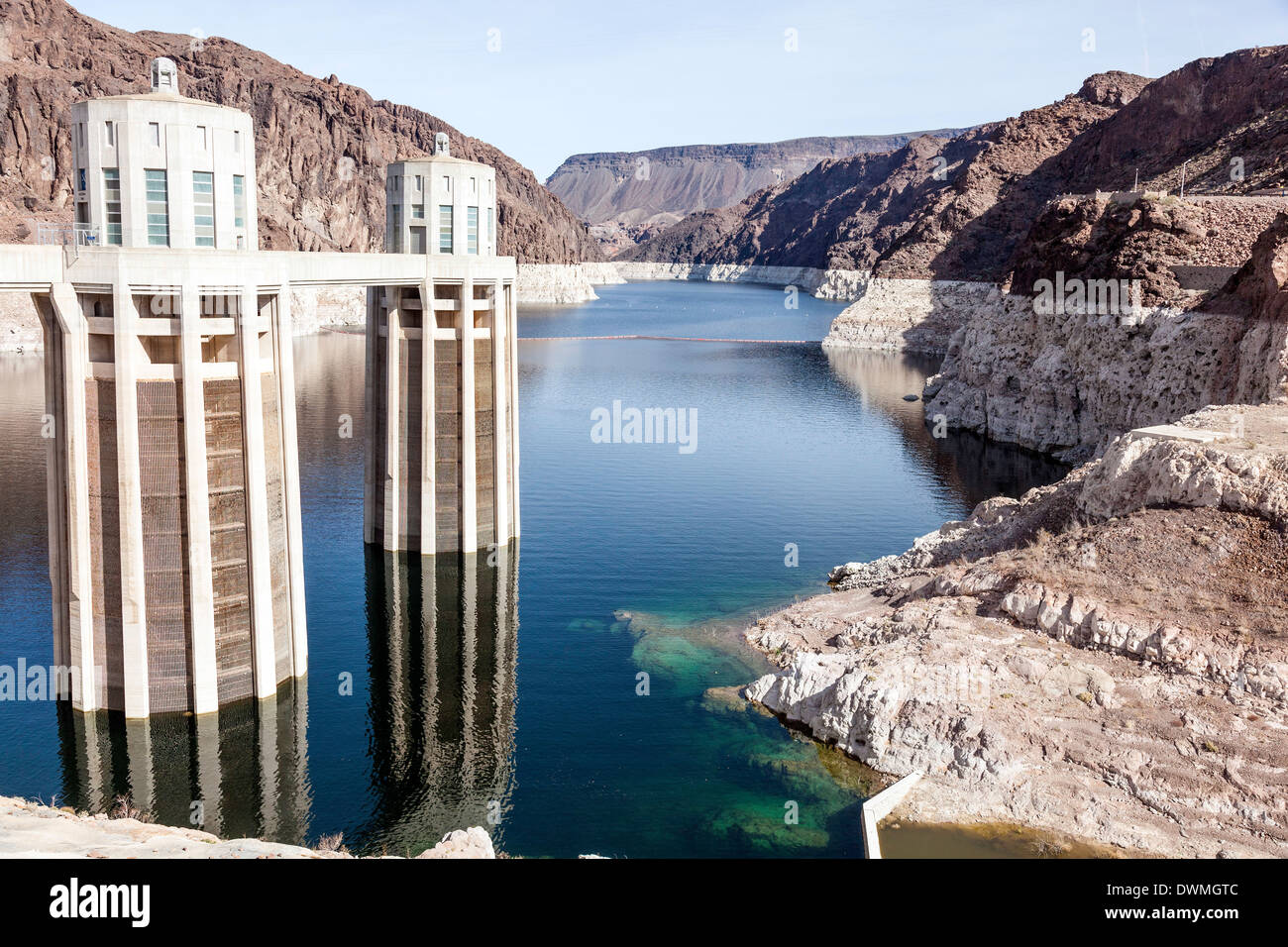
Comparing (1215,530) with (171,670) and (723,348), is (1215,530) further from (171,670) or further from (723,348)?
(723,348)

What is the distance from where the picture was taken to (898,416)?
309 feet

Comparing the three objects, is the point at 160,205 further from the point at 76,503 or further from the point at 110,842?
the point at 110,842

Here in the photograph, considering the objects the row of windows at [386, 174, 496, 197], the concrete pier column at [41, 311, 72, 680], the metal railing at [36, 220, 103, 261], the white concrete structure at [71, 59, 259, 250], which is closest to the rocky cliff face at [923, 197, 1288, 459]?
the row of windows at [386, 174, 496, 197]

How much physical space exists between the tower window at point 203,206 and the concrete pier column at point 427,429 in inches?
611

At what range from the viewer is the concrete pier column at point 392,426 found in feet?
152

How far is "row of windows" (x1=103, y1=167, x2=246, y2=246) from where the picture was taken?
96.5 ft

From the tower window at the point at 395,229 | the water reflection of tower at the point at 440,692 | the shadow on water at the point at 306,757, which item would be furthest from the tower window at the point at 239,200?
the tower window at the point at 395,229

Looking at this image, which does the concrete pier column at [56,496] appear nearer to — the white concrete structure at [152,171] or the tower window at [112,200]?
the tower window at [112,200]

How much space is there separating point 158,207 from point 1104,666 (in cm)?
2835

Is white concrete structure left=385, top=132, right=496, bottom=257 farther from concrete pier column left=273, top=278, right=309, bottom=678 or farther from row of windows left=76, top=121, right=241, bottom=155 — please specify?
row of windows left=76, top=121, right=241, bottom=155

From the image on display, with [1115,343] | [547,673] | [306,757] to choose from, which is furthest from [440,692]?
[1115,343]

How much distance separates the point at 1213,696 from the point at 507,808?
17.9 meters

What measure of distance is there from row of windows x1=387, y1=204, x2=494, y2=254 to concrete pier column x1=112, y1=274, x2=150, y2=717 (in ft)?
63.5

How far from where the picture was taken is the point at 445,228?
4697 centimetres
